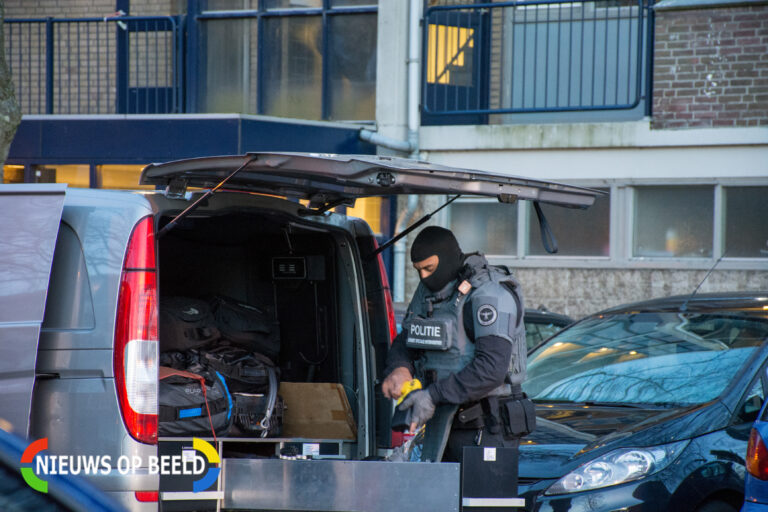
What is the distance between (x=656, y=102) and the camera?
11.6 metres

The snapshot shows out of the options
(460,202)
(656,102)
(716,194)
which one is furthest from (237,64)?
(716,194)

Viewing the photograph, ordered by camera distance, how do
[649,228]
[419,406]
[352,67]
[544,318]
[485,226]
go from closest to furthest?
1. [419,406]
2. [544,318]
3. [649,228]
4. [485,226]
5. [352,67]

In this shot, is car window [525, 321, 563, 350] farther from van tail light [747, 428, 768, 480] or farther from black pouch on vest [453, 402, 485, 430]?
van tail light [747, 428, 768, 480]

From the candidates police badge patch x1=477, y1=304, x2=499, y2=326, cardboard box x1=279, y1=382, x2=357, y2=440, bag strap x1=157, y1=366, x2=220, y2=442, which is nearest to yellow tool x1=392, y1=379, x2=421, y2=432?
police badge patch x1=477, y1=304, x2=499, y2=326

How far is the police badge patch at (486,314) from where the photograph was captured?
4270 mm

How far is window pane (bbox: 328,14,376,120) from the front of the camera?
12.6m

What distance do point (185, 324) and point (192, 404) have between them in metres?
0.50

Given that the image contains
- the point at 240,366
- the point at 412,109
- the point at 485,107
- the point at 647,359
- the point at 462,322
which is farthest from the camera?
the point at 485,107

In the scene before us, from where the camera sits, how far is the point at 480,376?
166 inches

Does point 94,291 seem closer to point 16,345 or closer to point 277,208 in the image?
point 16,345

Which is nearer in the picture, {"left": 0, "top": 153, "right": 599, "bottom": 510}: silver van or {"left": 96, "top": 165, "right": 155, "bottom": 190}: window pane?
{"left": 0, "top": 153, "right": 599, "bottom": 510}: silver van

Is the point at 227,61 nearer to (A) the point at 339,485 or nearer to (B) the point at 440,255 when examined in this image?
(B) the point at 440,255

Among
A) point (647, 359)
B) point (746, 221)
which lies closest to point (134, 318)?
point (647, 359)

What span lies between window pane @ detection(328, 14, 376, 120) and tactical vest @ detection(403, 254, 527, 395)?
8329mm
